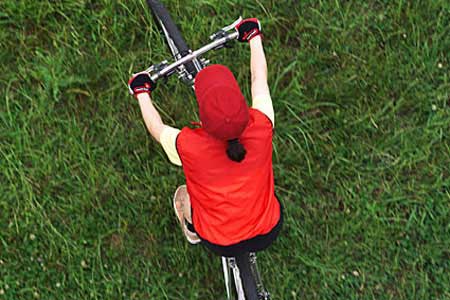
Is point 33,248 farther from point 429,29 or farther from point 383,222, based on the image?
point 429,29

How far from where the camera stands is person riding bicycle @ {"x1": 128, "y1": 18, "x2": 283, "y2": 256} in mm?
2506

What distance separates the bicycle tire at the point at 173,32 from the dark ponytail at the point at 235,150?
2.19 ft

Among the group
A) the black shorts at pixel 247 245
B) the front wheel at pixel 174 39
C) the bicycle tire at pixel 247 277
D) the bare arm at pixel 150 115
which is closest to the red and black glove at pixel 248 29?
the front wheel at pixel 174 39

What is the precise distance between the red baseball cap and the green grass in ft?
5.02

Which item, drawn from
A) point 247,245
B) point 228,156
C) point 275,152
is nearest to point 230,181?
point 228,156

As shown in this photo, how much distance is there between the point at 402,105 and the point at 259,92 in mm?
1489

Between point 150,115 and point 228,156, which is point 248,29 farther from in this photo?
point 228,156

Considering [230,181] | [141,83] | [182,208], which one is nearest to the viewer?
[230,181]

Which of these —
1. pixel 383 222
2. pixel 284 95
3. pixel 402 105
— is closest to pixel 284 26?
pixel 284 95

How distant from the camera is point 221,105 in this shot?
2455mm

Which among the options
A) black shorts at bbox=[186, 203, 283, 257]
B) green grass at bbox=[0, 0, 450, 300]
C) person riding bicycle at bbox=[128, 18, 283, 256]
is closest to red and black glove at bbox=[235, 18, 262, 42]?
person riding bicycle at bbox=[128, 18, 283, 256]

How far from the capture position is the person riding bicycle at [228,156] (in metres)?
2.51

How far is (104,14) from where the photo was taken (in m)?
4.12

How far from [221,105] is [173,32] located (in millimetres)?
1072
